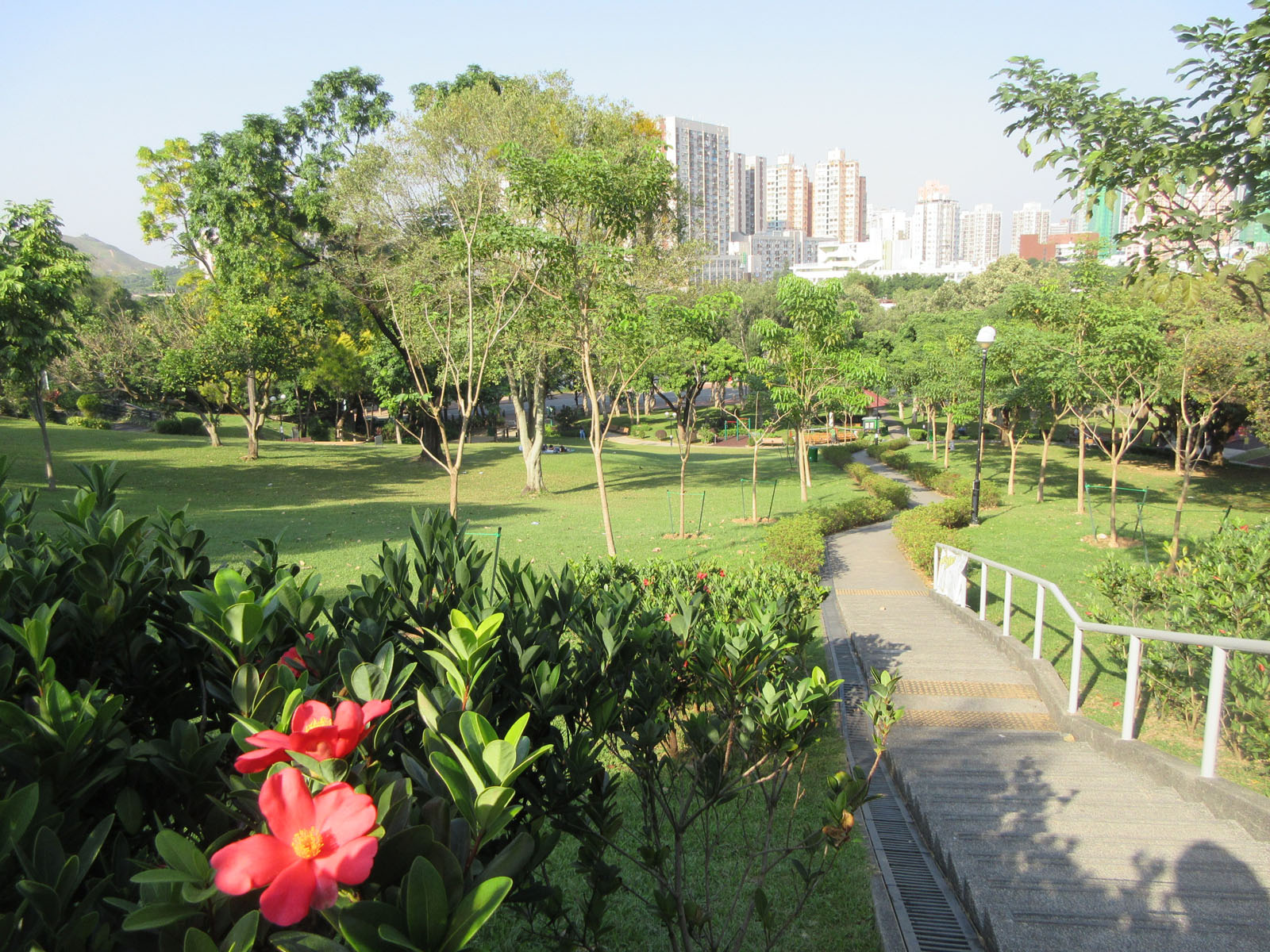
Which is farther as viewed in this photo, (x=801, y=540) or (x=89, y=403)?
(x=89, y=403)

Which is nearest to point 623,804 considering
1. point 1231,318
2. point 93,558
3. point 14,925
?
point 93,558

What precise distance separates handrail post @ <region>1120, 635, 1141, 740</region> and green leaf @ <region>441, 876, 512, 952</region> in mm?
5646

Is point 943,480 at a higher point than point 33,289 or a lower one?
lower

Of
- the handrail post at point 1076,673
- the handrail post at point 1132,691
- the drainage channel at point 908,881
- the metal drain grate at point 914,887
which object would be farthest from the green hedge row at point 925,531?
the metal drain grate at point 914,887

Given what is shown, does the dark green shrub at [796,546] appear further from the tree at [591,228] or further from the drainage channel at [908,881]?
the drainage channel at [908,881]

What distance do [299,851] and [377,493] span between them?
22750 millimetres

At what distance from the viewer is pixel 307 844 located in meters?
1.12

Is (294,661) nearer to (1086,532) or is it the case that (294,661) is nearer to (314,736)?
(314,736)

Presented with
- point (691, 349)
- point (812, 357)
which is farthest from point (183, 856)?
point (812, 357)

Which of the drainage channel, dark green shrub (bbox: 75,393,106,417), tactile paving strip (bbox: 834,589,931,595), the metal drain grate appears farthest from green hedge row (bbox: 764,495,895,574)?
dark green shrub (bbox: 75,393,106,417)

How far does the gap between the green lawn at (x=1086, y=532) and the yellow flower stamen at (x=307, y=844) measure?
16.7ft

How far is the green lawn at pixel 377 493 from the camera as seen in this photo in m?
15.2

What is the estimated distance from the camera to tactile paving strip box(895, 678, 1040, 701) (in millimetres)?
7262

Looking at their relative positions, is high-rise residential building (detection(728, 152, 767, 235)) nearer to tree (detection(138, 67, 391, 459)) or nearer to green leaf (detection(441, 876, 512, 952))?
tree (detection(138, 67, 391, 459))
